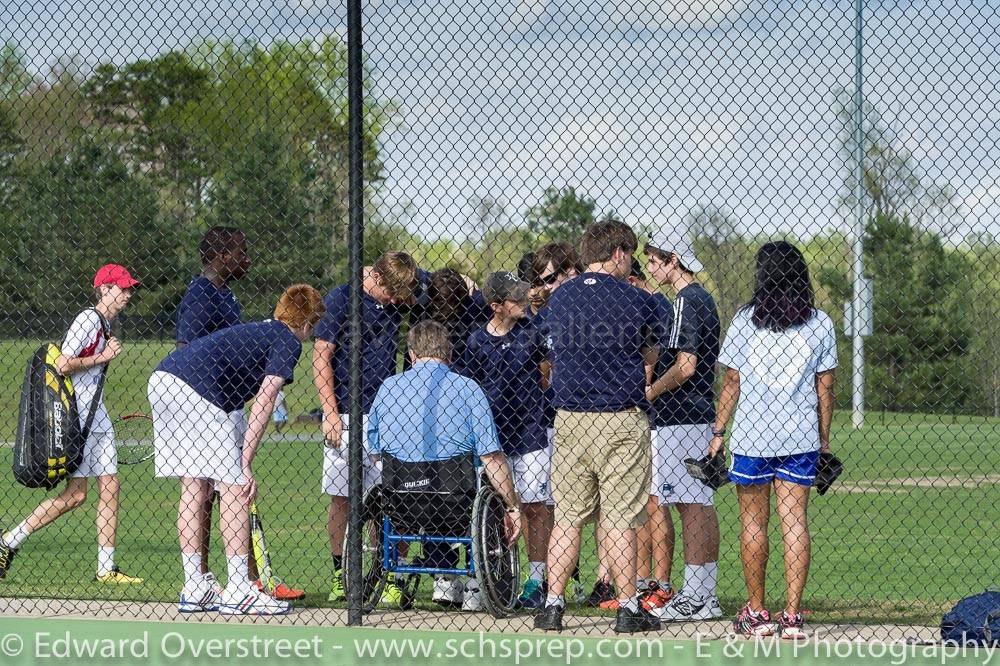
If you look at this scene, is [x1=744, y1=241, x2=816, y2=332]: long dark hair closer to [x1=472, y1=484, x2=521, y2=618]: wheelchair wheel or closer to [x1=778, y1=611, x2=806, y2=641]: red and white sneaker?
[x1=778, y1=611, x2=806, y2=641]: red and white sneaker

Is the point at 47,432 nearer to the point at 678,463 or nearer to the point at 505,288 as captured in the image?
the point at 505,288

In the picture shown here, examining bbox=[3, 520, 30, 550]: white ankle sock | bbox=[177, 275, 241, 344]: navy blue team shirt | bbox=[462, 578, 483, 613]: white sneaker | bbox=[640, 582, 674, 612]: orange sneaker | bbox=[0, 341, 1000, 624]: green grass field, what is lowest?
bbox=[0, 341, 1000, 624]: green grass field

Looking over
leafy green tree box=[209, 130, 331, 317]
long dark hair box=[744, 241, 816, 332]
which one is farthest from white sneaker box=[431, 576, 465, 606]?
leafy green tree box=[209, 130, 331, 317]

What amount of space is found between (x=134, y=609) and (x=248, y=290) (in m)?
→ 20.6

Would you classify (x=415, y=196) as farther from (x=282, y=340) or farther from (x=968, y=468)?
(x=968, y=468)

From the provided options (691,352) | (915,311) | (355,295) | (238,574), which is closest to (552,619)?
(691,352)

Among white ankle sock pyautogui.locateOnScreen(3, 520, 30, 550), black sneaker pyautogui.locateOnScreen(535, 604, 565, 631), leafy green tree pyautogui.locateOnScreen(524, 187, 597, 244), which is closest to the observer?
black sneaker pyautogui.locateOnScreen(535, 604, 565, 631)

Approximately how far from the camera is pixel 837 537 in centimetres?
1007

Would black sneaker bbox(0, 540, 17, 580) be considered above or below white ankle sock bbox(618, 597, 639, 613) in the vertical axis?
below

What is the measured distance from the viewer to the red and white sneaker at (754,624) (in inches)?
231

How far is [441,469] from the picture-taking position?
6.41m

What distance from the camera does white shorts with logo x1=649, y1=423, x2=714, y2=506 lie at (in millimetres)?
6578

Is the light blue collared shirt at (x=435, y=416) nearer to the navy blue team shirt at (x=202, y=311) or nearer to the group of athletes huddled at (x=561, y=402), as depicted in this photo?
the group of athletes huddled at (x=561, y=402)

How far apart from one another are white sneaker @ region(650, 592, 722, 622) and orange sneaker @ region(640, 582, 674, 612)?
37 mm
